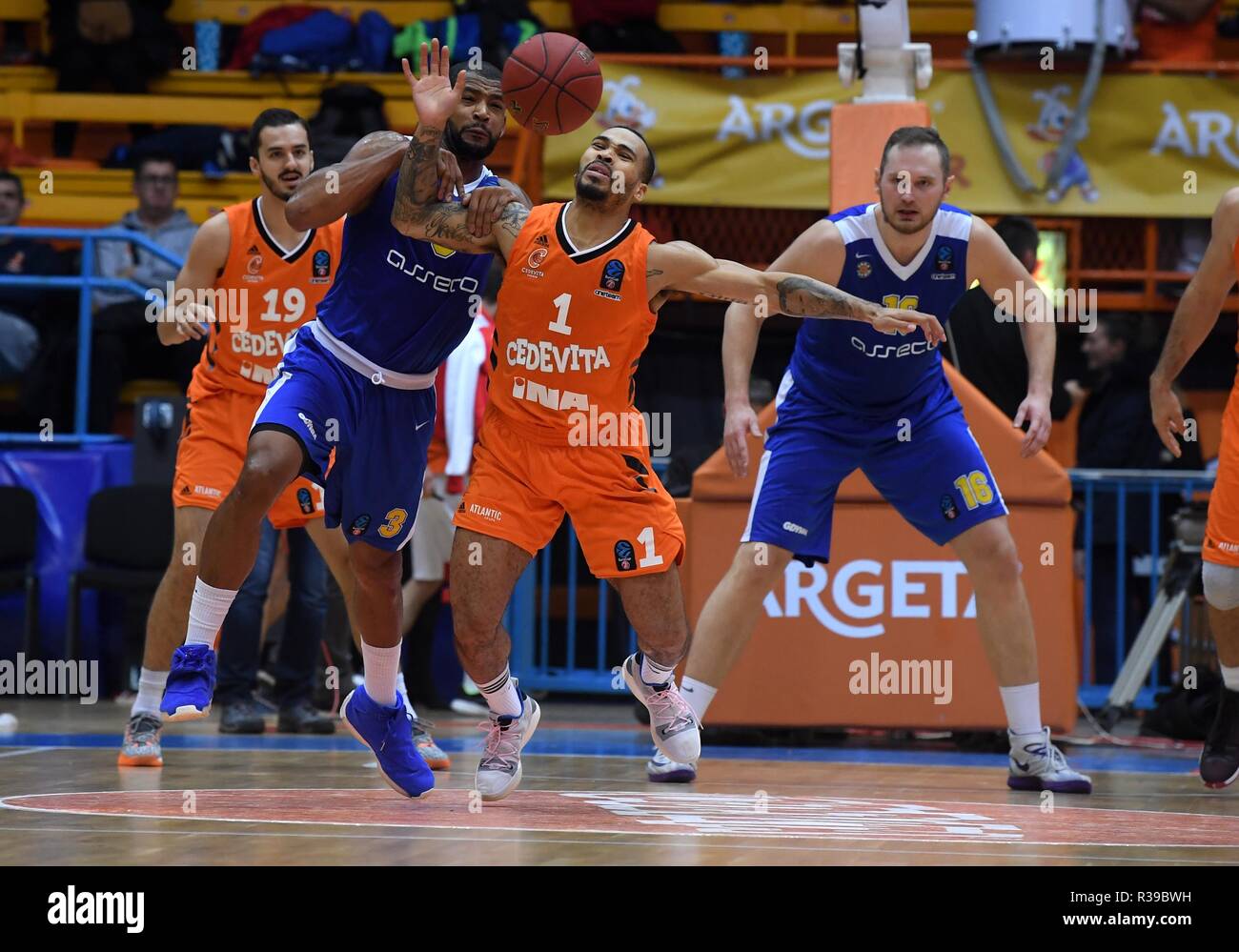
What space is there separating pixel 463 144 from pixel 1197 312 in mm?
2789

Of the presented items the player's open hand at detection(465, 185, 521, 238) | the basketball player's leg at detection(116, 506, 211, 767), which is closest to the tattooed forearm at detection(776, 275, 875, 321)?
the player's open hand at detection(465, 185, 521, 238)

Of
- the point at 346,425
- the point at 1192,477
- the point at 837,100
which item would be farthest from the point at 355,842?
the point at 837,100

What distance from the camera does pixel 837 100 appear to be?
38.4 ft

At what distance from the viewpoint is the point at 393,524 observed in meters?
5.64

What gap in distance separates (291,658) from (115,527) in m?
1.90

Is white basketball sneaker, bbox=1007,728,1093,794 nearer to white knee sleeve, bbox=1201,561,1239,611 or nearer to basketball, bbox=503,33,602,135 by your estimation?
white knee sleeve, bbox=1201,561,1239,611

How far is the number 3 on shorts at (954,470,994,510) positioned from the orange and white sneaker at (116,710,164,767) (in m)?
3.13

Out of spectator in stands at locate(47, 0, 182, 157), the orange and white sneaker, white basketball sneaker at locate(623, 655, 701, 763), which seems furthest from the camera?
spectator in stands at locate(47, 0, 182, 157)

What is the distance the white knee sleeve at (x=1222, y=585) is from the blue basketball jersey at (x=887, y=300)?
1.22 m

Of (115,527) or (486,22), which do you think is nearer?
(115,527)

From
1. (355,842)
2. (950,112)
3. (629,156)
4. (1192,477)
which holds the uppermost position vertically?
(950,112)

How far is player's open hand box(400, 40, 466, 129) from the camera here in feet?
17.4

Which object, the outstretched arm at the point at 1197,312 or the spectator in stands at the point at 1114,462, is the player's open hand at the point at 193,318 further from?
the spectator in stands at the point at 1114,462
